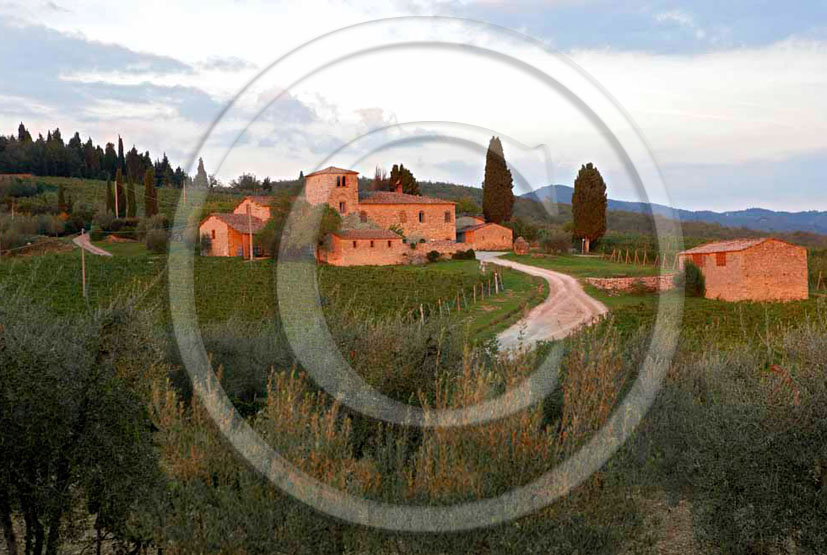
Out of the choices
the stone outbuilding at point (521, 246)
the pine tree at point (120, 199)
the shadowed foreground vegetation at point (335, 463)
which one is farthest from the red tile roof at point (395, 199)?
the shadowed foreground vegetation at point (335, 463)

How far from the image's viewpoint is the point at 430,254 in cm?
5028

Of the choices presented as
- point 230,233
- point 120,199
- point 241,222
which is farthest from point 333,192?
point 120,199

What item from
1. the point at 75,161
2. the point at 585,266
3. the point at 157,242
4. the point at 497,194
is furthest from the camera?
the point at 75,161

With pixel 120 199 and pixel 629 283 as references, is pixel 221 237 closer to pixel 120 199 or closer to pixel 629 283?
pixel 629 283

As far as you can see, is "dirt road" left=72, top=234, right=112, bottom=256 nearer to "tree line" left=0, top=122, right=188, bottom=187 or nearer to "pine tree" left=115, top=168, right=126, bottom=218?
"pine tree" left=115, top=168, right=126, bottom=218

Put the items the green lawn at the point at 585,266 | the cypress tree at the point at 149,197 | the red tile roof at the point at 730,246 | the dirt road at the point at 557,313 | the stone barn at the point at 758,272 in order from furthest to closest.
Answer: the cypress tree at the point at 149,197 → the green lawn at the point at 585,266 → the red tile roof at the point at 730,246 → the stone barn at the point at 758,272 → the dirt road at the point at 557,313

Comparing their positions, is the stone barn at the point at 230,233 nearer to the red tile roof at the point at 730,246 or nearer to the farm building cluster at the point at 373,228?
the farm building cluster at the point at 373,228

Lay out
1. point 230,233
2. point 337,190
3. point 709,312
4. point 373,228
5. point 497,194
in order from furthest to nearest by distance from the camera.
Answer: point 497,194, point 373,228, point 337,190, point 230,233, point 709,312

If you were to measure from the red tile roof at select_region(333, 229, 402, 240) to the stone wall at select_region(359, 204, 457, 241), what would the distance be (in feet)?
18.2

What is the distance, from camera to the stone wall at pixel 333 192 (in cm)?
3862

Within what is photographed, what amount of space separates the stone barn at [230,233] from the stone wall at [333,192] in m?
5.39

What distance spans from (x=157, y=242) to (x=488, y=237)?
25.2m

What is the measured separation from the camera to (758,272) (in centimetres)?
3256

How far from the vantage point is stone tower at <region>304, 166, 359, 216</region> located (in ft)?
127
